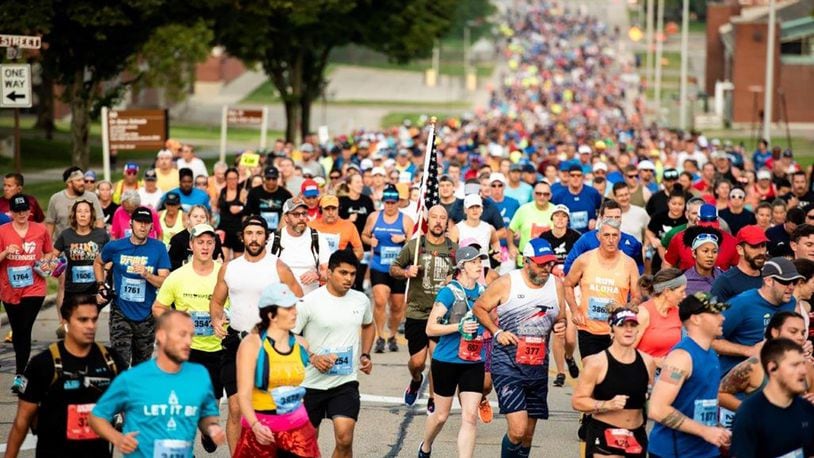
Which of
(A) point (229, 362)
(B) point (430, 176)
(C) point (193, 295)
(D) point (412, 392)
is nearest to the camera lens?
(C) point (193, 295)

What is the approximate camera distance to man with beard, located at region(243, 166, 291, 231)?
766 inches

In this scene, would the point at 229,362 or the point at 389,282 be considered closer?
the point at 229,362

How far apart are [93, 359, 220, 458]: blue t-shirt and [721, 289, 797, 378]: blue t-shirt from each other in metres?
3.89

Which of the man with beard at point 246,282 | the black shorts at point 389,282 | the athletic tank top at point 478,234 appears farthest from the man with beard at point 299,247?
the black shorts at point 389,282

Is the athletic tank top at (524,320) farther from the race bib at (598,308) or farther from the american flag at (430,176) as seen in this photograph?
the american flag at (430,176)

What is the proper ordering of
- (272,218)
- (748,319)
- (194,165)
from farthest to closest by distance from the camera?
1. (194,165)
2. (272,218)
3. (748,319)

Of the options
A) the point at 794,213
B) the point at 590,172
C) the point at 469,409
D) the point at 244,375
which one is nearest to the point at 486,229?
the point at 794,213

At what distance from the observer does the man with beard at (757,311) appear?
1057 centimetres

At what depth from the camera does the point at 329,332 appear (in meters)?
10.9

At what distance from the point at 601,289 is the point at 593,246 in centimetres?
121

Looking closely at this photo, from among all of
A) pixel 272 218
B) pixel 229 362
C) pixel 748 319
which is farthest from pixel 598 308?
pixel 272 218

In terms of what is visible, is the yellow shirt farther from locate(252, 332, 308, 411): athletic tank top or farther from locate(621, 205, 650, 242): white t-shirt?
locate(621, 205, 650, 242): white t-shirt

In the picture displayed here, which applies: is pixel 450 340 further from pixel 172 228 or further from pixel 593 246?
pixel 172 228

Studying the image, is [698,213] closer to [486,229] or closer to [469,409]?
[486,229]
